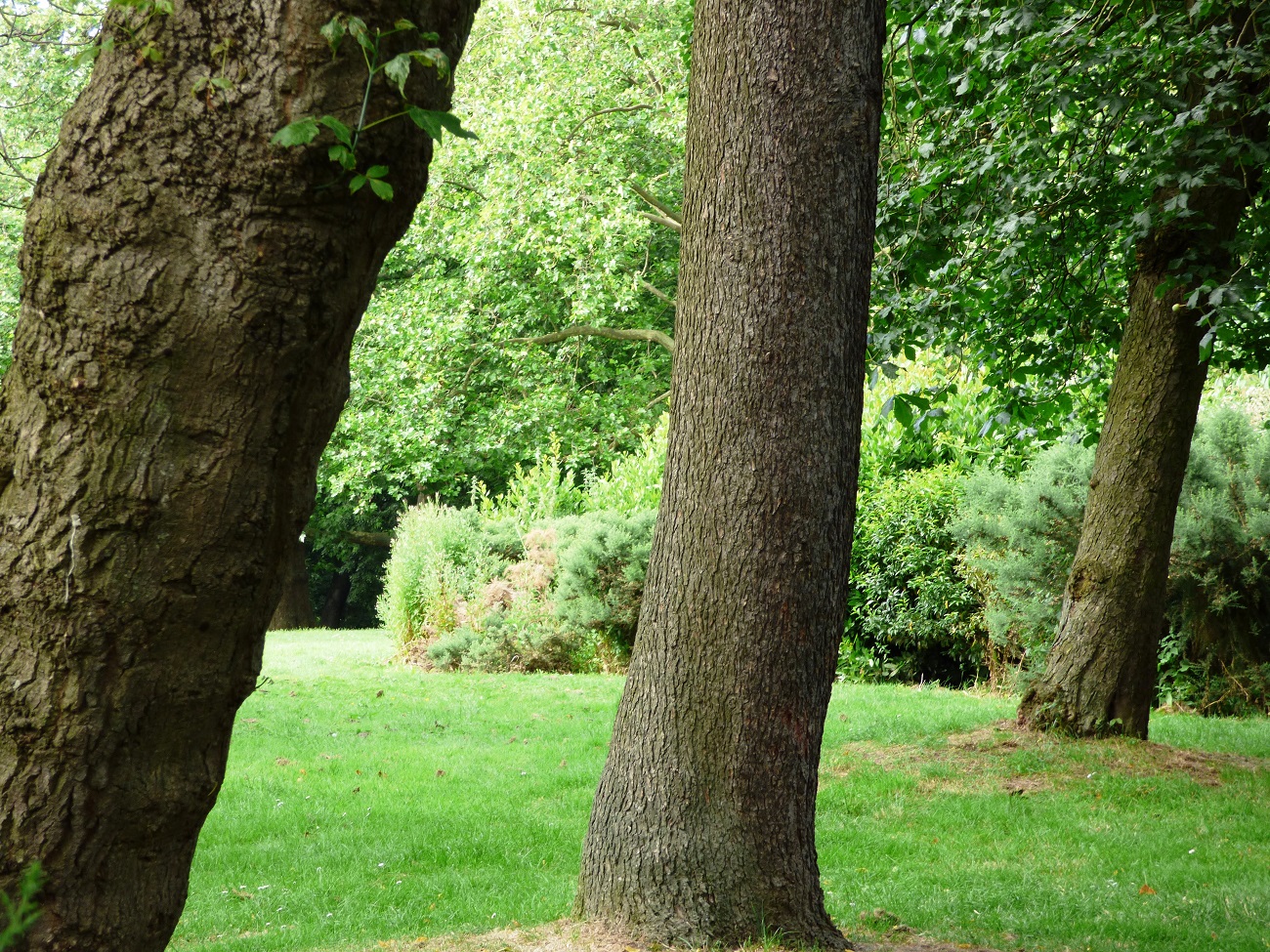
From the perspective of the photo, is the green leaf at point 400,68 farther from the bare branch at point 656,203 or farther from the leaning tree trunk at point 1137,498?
the bare branch at point 656,203

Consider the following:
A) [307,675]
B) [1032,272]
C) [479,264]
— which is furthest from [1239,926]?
[479,264]

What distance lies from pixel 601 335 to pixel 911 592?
11.4 metres

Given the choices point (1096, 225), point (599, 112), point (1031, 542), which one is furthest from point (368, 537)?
point (1096, 225)

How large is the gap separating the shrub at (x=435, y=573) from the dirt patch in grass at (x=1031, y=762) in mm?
8447

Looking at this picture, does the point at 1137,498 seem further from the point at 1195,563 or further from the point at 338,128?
the point at 338,128

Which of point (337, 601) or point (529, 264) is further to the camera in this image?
point (337, 601)

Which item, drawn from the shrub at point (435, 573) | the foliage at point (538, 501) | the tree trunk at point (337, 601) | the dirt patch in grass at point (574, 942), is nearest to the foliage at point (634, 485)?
the foliage at point (538, 501)

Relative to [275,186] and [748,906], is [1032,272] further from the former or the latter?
[275,186]

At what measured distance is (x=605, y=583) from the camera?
14531mm

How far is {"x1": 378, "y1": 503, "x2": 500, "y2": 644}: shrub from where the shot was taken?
633 inches

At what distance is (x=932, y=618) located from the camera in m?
13.1

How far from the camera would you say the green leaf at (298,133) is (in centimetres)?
186

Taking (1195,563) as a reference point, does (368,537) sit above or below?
above

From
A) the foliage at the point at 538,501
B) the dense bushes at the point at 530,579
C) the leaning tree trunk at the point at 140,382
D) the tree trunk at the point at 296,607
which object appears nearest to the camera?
the leaning tree trunk at the point at 140,382
